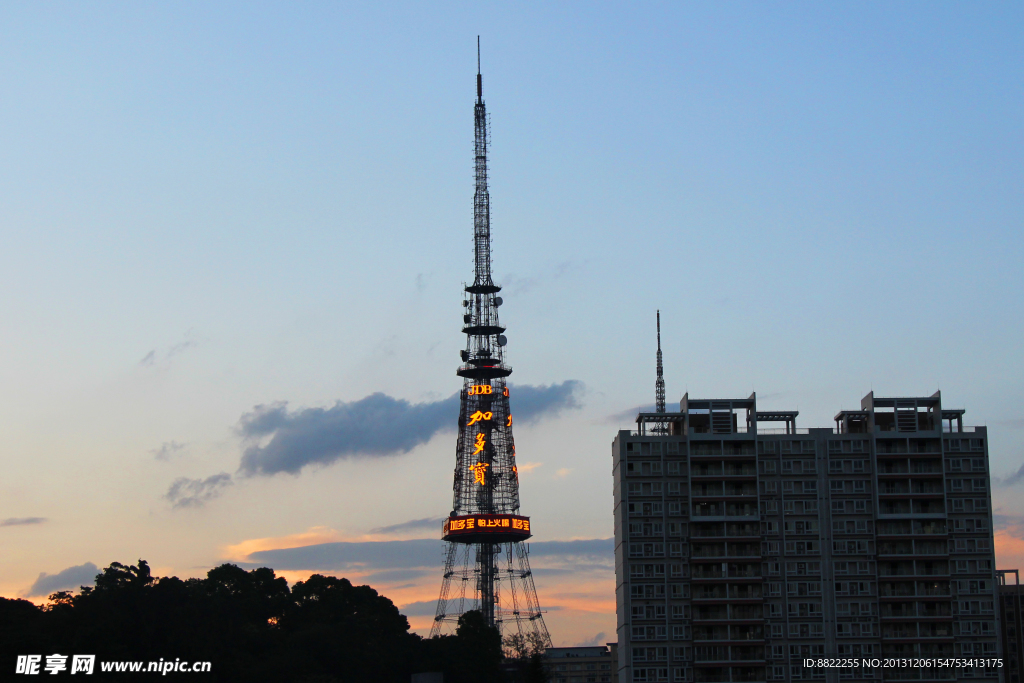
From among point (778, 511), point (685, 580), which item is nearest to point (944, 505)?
point (778, 511)

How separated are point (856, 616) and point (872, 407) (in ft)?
81.0

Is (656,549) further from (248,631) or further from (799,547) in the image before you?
(248,631)

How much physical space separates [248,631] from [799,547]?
6614cm

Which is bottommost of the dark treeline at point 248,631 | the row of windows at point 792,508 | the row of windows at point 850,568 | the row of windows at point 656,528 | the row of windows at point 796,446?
the dark treeline at point 248,631

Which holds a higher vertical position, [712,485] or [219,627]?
[712,485]

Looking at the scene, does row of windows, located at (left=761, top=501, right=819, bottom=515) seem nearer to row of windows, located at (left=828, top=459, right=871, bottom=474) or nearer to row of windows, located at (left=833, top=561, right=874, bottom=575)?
row of windows, located at (left=828, top=459, right=871, bottom=474)

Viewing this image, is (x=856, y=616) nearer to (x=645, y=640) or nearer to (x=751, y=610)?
(x=751, y=610)

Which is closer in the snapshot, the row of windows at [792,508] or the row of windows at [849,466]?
the row of windows at [792,508]

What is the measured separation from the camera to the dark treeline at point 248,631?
5359 inches

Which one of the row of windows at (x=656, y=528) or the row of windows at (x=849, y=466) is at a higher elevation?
the row of windows at (x=849, y=466)

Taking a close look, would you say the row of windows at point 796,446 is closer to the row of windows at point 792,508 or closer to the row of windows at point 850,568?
the row of windows at point 792,508

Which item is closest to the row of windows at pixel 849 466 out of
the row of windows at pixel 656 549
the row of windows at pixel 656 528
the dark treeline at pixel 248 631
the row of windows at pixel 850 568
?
the row of windows at pixel 850 568

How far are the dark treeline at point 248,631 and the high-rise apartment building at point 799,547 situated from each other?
31.8 m

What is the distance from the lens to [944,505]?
153625 mm
